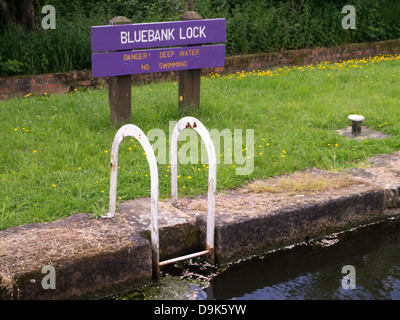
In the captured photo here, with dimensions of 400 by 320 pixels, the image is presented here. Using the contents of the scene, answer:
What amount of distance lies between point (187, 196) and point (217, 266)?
832mm

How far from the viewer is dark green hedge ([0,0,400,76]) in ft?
31.1

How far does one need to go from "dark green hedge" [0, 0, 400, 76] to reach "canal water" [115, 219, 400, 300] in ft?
19.1

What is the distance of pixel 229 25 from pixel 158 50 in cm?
446

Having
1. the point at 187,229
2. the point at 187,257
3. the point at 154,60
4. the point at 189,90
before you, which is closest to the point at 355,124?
the point at 189,90

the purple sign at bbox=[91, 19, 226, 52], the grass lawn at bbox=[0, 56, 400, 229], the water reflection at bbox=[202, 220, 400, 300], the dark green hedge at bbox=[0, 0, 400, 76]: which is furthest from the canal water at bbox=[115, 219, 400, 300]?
the dark green hedge at bbox=[0, 0, 400, 76]

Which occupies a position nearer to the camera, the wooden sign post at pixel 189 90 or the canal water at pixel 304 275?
the canal water at pixel 304 275

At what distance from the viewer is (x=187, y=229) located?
4770 millimetres

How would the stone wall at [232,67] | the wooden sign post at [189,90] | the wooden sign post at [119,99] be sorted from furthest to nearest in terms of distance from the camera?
the stone wall at [232,67], the wooden sign post at [189,90], the wooden sign post at [119,99]

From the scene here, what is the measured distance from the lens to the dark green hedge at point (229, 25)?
31.1 ft

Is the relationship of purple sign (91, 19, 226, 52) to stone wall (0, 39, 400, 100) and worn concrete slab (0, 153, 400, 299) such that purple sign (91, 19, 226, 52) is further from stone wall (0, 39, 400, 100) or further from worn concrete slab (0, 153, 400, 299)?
stone wall (0, 39, 400, 100)

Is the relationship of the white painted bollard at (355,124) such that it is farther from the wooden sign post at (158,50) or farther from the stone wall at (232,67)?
the stone wall at (232,67)

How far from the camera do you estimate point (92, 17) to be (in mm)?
11062

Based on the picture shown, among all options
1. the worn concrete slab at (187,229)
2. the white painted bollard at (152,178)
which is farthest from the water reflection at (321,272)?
the white painted bollard at (152,178)
